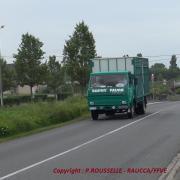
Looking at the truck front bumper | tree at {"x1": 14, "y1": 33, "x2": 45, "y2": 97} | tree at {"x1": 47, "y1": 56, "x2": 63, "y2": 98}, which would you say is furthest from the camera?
tree at {"x1": 47, "y1": 56, "x2": 63, "y2": 98}

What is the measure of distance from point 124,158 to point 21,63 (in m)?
54.5

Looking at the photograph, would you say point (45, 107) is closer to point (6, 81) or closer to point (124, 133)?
point (124, 133)

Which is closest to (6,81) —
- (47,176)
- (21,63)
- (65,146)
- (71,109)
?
(21,63)

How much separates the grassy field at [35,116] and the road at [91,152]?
159 cm

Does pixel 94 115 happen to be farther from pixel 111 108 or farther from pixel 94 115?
pixel 111 108

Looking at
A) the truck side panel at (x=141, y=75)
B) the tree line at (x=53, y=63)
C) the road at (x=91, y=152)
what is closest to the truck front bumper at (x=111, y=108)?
the truck side panel at (x=141, y=75)

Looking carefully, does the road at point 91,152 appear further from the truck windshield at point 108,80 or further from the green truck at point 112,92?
the truck windshield at point 108,80

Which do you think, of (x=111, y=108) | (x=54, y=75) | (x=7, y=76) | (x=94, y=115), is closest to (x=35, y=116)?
(x=94, y=115)

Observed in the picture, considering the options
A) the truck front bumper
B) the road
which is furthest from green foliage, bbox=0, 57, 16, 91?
the road

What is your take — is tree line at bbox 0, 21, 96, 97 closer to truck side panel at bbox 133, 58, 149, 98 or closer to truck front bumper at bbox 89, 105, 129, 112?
truck side panel at bbox 133, 58, 149, 98

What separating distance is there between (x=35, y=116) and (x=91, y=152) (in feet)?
43.4

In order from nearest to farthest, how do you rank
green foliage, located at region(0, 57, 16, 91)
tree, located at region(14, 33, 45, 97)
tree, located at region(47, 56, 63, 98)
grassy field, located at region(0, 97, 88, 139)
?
grassy field, located at region(0, 97, 88, 139) → tree, located at region(14, 33, 45, 97) → green foliage, located at region(0, 57, 16, 91) → tree, located at region(47, 56, 63, 98)

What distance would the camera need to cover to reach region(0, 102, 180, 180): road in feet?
41.9

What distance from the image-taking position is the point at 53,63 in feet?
306
